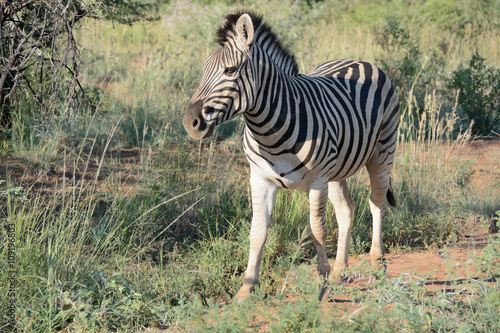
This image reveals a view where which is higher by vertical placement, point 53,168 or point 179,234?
point 53,168

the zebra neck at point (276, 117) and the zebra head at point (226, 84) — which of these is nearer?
the zebra head at point (226, 84)

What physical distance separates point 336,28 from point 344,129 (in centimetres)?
1086

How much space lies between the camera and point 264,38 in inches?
151

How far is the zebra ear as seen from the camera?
3.37m

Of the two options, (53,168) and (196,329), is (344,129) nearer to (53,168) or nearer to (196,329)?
(196,329)

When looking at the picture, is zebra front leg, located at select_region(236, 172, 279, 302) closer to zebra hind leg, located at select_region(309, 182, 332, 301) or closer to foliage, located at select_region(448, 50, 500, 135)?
zebra hind leg, located at select_region(309, 182, 332, 301)

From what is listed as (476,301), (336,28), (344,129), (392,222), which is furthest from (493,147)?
(336,28)

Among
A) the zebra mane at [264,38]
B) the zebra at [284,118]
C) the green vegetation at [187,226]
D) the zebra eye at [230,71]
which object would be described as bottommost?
the green vegetation at [187,226]

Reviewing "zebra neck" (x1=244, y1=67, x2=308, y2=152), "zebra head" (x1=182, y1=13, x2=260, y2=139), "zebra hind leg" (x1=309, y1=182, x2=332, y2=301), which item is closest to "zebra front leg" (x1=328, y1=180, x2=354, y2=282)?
"zebra hind leg" (x1=309, y1=182, x2=332, y2=301)

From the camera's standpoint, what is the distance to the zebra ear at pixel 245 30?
3.37m

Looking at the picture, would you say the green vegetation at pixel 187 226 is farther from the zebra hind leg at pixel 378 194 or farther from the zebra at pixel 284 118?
the zebra at pixel 284 118

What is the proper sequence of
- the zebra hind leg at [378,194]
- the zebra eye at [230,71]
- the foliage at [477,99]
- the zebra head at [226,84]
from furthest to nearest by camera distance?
the foliage at [477,99]
the zebra hind leg at [378,194]
the zebra eye at [230,71]
the zebra head at [226,84]

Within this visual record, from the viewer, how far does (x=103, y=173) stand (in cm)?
596

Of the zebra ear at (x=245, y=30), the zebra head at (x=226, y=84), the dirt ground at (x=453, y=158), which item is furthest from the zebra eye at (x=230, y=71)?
the dirt ground at (x=453, y=158)
